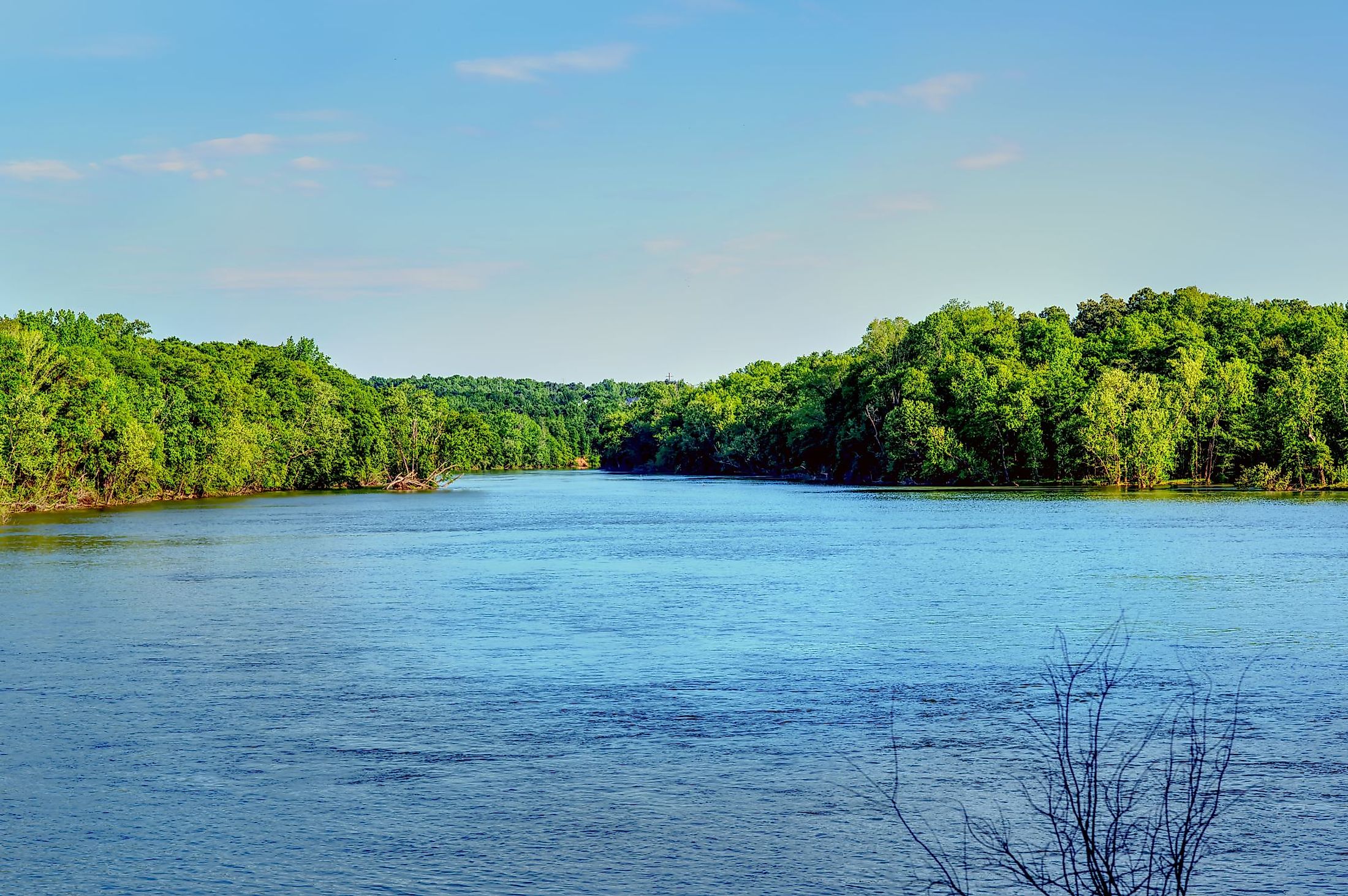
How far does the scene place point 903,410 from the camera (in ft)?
343

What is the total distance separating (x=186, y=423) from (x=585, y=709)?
7633 cm

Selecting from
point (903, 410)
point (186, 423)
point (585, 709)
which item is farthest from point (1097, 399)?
point (585, 709)

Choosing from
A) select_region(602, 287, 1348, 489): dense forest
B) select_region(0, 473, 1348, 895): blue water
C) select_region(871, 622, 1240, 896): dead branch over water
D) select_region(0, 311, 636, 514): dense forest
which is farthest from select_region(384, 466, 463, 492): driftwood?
select_region(871, 622, 1240, 896): dead branch over water

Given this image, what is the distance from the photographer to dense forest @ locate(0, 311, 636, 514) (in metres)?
64.3

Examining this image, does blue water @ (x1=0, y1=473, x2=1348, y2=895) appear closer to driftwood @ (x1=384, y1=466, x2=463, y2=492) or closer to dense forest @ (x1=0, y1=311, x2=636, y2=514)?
dense forest @ (x1=0, y1=311, x2=636, y2=514)

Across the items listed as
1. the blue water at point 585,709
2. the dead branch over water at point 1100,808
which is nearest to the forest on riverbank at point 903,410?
the blue water at point 585,709

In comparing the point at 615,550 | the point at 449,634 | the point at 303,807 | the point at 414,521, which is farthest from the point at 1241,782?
the point at 414,521

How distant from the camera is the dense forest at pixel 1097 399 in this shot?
83.4 meters

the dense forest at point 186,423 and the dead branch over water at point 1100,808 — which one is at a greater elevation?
the dense forest at point 186,423

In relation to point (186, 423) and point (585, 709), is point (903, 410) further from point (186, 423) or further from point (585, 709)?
point (585, 709)

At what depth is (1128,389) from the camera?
91250mm

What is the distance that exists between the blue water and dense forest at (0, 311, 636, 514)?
3083cm

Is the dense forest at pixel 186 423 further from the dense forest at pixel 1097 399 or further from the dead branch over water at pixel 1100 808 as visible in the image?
the dead branch over water at pixel 1100 808

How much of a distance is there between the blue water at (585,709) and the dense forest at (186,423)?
30831mm
